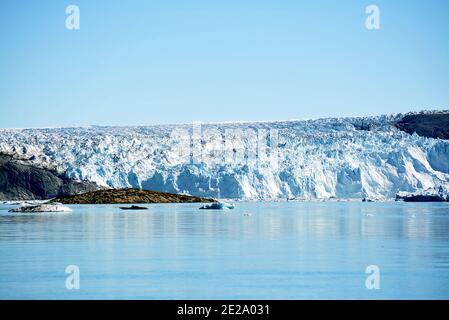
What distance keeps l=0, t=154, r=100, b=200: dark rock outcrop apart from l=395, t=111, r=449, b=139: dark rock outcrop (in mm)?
23864

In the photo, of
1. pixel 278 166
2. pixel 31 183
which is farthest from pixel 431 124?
pixel 31 183

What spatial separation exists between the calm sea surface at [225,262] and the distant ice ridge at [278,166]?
23994mm

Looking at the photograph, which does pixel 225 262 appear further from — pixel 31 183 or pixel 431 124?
pixel 431 124

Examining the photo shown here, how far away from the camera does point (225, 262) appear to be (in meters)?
13.6

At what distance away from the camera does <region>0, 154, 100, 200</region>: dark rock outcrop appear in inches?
2125

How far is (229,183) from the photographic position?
1789 inches

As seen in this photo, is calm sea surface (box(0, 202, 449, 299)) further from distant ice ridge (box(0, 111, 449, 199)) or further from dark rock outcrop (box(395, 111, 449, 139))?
dark rock outcrop (box(395, 111, 449, 139))

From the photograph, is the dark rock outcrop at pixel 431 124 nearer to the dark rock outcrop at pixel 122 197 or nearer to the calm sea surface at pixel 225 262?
the dark rock outcrop at pixel 122 197

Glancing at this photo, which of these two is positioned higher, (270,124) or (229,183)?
(270,124)

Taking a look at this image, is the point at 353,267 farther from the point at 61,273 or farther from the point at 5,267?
the point at 5,267

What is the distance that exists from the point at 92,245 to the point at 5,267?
13.3 feet

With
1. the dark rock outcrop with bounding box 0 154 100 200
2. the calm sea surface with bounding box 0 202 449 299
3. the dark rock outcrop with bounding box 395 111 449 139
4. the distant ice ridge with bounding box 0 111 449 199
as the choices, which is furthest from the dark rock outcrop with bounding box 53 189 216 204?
the calm sea surface with bounding box 0 202 449 299
